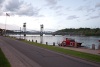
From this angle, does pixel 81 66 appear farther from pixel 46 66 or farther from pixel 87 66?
pixel 46 66

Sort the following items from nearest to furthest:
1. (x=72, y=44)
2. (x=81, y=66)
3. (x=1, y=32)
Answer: (x=81, y=66) → (x=72, y=44) → (x=1, y=32)

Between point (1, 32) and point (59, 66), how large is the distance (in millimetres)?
175502

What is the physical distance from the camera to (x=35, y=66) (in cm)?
1616

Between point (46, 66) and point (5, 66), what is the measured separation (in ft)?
10.6

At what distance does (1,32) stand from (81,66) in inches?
6928

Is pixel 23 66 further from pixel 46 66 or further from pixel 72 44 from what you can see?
pixel 72 44

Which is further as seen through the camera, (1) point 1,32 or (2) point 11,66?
(1) point 1,32

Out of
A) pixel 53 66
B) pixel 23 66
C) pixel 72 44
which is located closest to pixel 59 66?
pixel 53 66

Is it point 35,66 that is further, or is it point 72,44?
point 72,44

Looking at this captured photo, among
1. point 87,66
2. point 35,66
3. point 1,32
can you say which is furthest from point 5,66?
point 1,32

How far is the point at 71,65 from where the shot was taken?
653 inches

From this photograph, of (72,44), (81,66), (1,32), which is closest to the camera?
(81,66)

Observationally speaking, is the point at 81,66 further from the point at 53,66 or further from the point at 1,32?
the point at 1,32

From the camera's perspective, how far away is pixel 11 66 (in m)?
16.2
